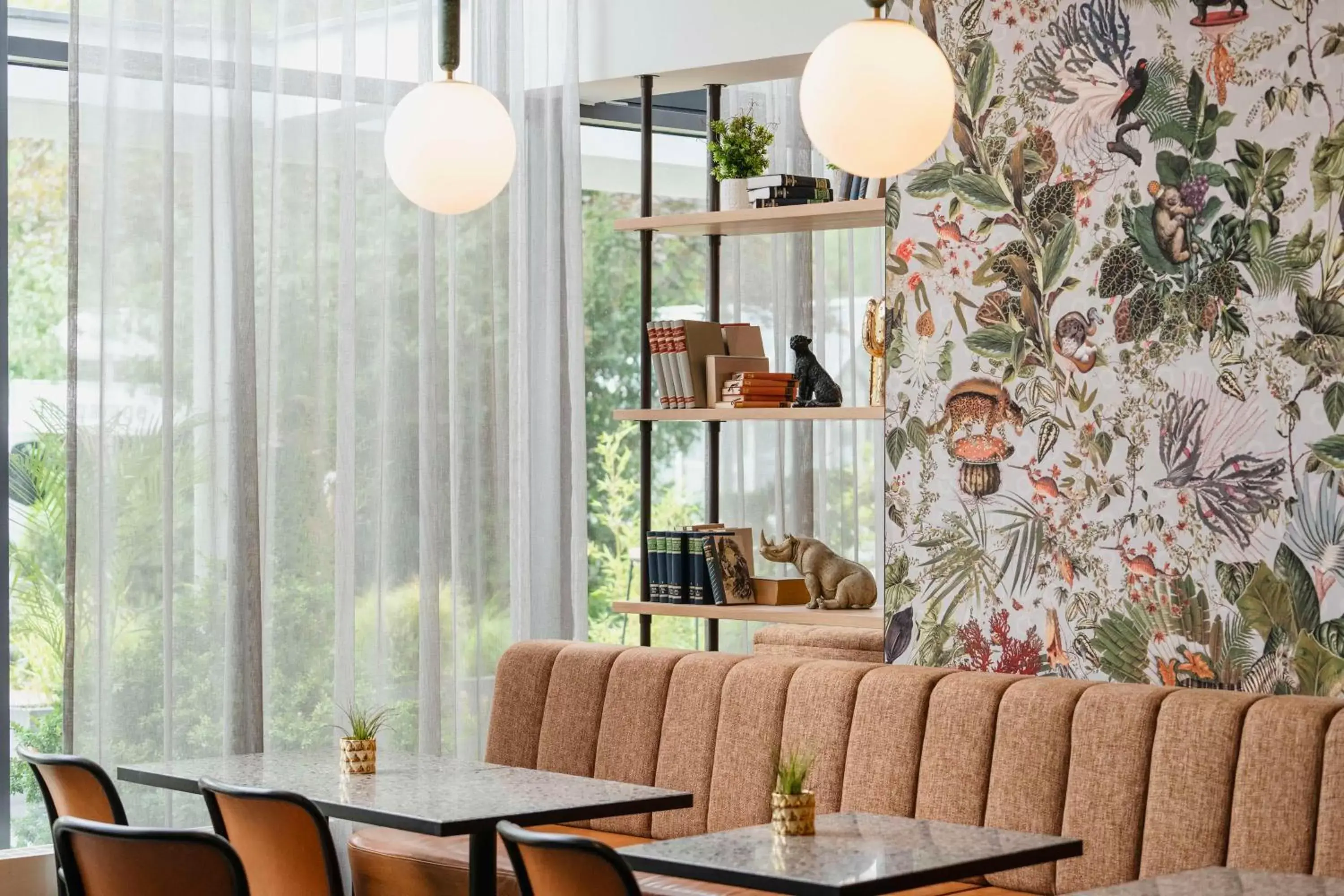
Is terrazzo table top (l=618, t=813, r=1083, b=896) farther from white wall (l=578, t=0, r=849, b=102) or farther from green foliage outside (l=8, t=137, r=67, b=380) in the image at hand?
green foliage outside (l=8, t=137, r=67, b=380)

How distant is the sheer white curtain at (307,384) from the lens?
445 centimetres

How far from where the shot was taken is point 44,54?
4582 mm

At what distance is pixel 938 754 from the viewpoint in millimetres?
3652

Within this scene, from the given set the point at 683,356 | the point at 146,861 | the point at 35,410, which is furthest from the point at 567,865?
the point at 35,410

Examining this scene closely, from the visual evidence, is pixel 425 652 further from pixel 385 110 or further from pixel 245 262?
pixel 385 110

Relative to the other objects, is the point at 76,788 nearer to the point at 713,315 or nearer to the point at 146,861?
the point at 146,861

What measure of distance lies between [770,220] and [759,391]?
444 millimetres

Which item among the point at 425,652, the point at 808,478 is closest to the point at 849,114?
the point at 425,652

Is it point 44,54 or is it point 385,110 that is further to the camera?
point 385,110

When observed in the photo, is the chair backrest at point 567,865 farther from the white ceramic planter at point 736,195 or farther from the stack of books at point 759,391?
the white ceramic planter at point 736,195

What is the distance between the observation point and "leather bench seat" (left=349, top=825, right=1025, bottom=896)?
365cm

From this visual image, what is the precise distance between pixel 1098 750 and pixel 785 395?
1.48m

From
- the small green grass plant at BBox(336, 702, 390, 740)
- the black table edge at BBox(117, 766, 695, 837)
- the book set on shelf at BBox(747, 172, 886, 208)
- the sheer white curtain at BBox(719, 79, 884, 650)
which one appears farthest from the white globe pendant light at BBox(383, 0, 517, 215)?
the sheer white curtain at BBox(719, 79, 884, 650)

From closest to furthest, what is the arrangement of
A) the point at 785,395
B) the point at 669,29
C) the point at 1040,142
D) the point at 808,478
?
1. the point at 1040,142
2. the point at 785,395
3. the point at 669,29
4. the point at 808,478
